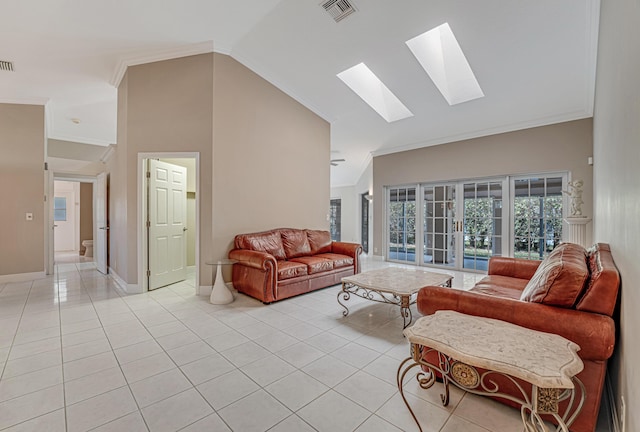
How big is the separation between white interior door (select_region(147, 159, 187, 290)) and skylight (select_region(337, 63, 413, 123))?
3.29 metres

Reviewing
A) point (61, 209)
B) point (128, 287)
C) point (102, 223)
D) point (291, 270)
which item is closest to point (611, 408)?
point (291, 270)

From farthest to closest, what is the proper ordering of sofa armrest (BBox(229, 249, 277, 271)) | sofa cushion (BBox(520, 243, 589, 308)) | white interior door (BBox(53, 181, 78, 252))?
white interior door (BBox(53, 181, 78, 252))
sofa armrest (BBox(229, 249, 277, 271))
sofa cushion (BBox(520, 243, 589, 308))

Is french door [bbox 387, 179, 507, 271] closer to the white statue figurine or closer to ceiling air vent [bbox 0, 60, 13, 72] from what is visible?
the white statue figurine

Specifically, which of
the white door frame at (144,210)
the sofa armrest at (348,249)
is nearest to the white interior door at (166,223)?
the white door frame at (144,210)

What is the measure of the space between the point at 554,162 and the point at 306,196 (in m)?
4.40

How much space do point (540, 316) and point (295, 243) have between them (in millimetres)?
3438

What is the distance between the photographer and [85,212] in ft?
27.0

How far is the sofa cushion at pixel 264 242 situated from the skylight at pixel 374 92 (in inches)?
116

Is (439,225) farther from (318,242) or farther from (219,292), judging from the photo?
(219,292)

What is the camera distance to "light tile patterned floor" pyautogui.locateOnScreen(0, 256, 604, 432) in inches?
61.7

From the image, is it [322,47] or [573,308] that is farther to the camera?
[322,47]

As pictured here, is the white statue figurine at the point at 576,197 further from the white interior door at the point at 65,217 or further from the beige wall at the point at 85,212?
the white interior door at the point at 65,217

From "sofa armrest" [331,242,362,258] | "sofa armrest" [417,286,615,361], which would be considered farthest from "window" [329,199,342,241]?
"sofa armrest" [417,286,615,361]

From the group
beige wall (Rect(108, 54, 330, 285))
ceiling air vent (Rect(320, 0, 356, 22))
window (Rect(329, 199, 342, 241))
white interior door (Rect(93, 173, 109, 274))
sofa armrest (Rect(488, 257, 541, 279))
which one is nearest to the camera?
sofa armrest (Rect(488, 257, 541, 279))
